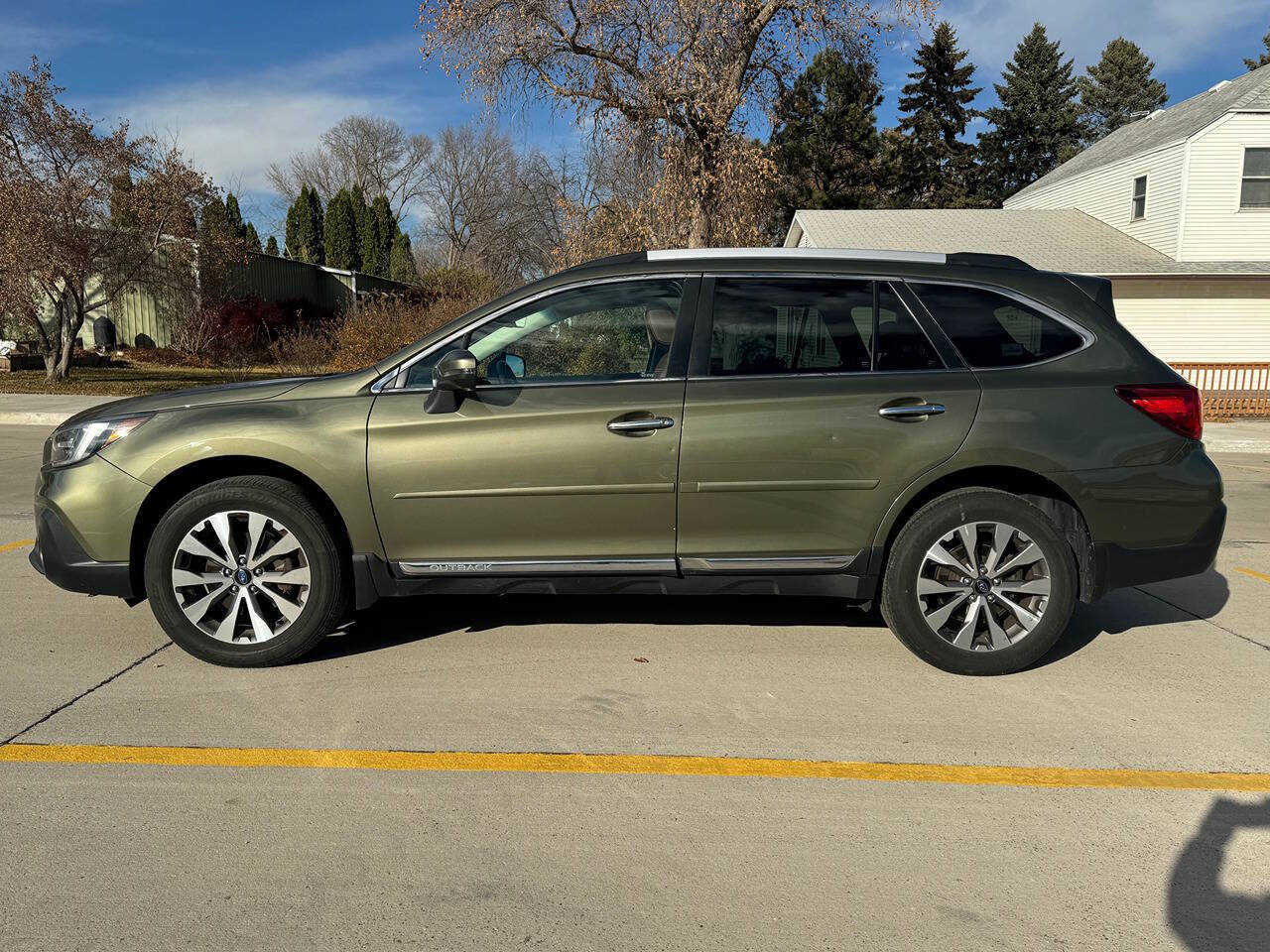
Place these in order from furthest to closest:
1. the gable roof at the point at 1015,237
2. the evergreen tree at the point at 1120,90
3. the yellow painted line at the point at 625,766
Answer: the evergreen tree at the point at 1120,90
the gable roof at the point at 1015,237
the yellow painted line at the point at 625,766

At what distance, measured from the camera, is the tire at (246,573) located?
14.1ft

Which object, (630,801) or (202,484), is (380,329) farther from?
(630,801)

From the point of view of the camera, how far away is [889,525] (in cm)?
435

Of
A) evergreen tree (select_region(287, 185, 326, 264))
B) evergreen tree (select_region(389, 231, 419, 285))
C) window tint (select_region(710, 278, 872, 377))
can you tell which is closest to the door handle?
window tint (select_region(710, 278, 872, 377))

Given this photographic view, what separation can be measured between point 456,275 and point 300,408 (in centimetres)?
3253

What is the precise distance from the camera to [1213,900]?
2.72m

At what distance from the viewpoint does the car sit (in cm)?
428

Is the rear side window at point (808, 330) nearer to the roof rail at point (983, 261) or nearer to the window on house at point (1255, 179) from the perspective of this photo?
the roof rail at point (983, 261)

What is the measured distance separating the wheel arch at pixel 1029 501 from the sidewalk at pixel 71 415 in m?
11.7

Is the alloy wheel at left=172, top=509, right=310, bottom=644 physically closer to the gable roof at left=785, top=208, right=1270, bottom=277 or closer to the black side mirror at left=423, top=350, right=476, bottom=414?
the black side mirror at left=423, top=350, right=476, bottom=414

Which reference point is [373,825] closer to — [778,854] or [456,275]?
[778,854]

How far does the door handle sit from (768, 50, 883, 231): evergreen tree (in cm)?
4279

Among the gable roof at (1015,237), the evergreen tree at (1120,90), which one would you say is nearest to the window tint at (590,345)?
the gable roof at (1015,237)

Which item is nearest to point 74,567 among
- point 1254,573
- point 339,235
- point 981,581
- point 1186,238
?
point 981,581
